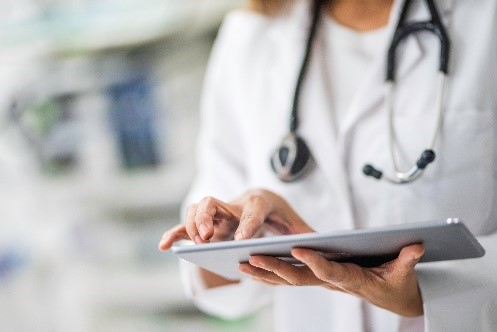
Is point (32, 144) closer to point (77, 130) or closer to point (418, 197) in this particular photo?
point (77, 130)

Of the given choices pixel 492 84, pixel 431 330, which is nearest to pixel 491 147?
pixel 492 84

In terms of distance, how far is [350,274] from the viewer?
59 cm

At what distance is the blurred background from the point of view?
162 cm

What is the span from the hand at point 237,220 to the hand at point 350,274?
0.13 feet

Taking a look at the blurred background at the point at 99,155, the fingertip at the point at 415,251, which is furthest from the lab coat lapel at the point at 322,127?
the blurred background at the point at 99,155

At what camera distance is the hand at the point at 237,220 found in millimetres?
634

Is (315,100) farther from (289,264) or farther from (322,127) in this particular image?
(289,264)

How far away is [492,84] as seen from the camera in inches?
30.3

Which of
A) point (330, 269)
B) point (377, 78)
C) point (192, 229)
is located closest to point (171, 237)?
point (192, 229)

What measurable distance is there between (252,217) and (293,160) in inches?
8.4

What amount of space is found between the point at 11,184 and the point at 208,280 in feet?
3.31

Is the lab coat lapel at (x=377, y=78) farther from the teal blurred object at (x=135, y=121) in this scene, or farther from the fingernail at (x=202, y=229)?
the teal blurred object at (x=135, y=121)

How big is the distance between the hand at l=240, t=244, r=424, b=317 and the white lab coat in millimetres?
78

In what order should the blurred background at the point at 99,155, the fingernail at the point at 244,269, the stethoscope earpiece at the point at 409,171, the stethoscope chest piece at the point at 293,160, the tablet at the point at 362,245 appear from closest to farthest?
the tablet at the point at 362,245 → the fingernail at the point at 244,269 → the stethoscope earpiece at the point at 409,171 → the stethoscope chest piece at the point at 293,160 → the blurred background at the point at 99,155
